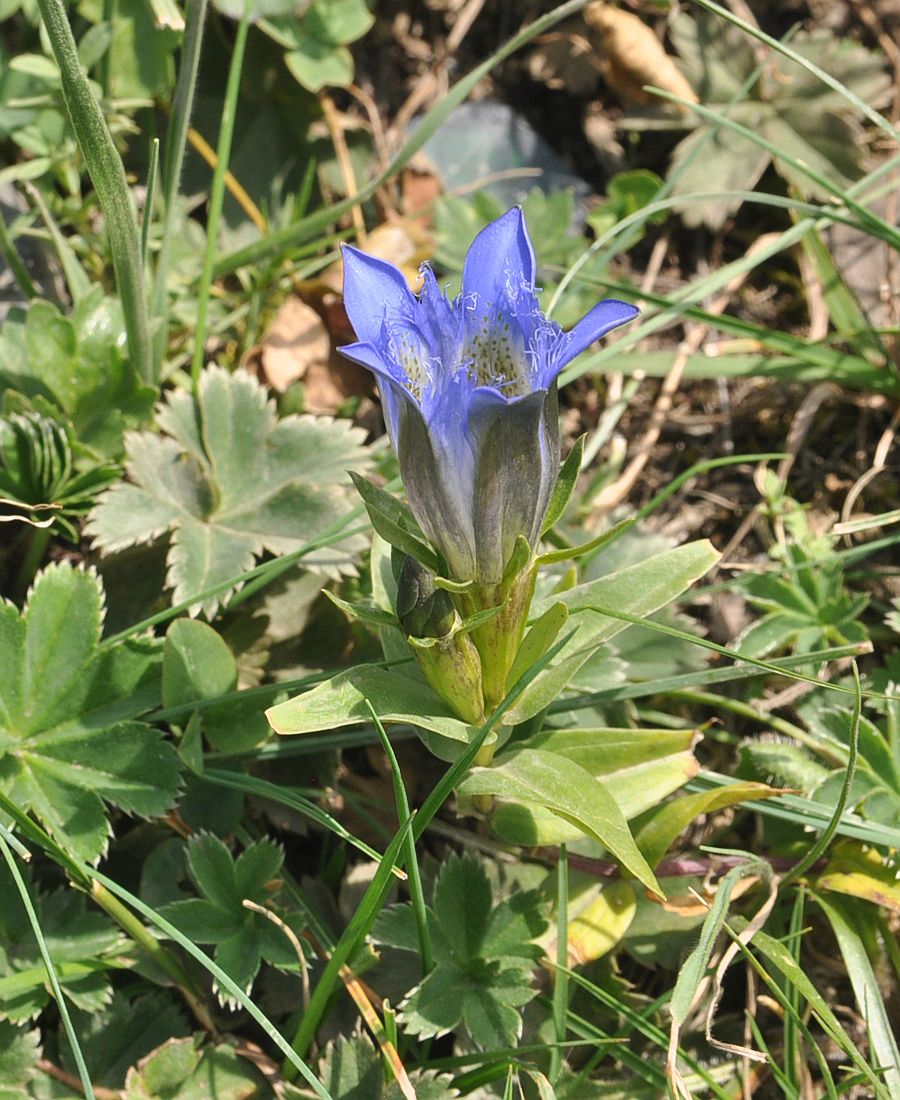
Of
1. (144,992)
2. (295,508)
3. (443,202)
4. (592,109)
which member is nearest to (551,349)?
(295,508)

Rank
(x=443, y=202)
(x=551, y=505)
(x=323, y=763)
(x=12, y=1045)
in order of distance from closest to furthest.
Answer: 1. (x=551, y=505)
2. (x=12, y=1045)
3. (x=323, y=763)
4. (x=443, y=202)

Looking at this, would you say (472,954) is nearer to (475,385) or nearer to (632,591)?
(632,591)

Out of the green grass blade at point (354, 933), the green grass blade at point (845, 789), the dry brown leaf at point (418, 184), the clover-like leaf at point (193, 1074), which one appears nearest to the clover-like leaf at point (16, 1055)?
the clover-like leaf at point (193, 1074)

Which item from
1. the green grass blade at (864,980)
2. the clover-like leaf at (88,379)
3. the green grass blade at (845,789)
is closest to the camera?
the green grass blade at (845,789)

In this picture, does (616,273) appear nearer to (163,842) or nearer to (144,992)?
(163,842)

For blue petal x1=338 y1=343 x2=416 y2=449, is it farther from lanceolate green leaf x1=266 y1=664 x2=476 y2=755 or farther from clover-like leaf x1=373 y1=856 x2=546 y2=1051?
clover-like leaf x1=373 y1=856 x2=546 y2=1051

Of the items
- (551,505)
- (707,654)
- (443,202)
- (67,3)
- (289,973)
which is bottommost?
(289,973)

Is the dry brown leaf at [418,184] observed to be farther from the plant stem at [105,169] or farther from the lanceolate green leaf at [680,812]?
the lanceolate green leaf at [680,812]
